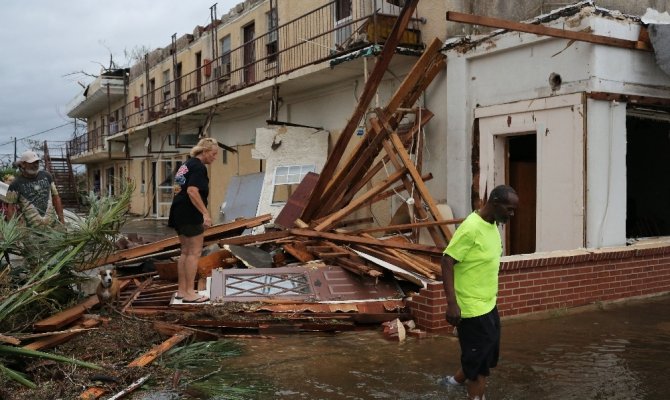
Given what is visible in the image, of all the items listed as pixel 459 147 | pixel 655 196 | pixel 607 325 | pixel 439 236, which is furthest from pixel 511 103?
pixel 655 196

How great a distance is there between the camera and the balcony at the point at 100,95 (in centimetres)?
2919

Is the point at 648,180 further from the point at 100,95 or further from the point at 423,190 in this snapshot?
the point at 100,95

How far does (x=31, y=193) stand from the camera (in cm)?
711

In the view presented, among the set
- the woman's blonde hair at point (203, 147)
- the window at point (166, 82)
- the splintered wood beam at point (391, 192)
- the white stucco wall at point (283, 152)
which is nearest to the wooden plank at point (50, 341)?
the woman's blonde hair at point (203, 147)

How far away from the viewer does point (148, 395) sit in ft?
13.9

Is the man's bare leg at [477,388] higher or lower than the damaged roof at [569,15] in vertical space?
lower

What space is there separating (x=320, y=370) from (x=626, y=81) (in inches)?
230

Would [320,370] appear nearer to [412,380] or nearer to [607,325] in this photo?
[412,380]

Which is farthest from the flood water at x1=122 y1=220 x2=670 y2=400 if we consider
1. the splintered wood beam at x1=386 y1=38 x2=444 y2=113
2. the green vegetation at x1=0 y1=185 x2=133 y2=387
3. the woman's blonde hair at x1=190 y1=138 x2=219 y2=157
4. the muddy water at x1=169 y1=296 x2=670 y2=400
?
the splintered wood beam at x1=386 y1=38 x2=444 y2=113

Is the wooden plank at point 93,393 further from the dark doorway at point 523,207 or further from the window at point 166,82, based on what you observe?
the window at point 166,82

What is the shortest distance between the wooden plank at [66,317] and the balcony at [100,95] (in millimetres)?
23275

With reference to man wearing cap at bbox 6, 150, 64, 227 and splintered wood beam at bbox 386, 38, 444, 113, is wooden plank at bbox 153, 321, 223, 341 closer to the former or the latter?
man wearing cap at bbox 6, 150, 64, 227

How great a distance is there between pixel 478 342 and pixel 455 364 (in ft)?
4.18

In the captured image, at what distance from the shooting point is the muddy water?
448 cm
